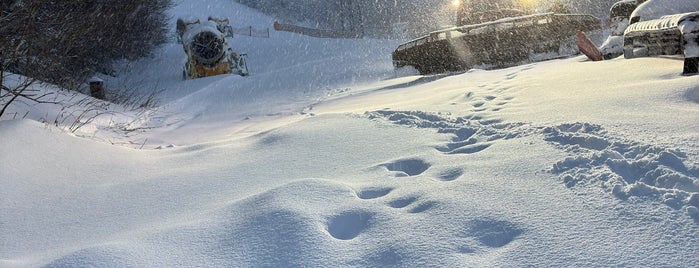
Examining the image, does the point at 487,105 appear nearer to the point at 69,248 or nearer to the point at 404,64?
the point at 69,248

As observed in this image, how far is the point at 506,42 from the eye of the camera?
11.7 m

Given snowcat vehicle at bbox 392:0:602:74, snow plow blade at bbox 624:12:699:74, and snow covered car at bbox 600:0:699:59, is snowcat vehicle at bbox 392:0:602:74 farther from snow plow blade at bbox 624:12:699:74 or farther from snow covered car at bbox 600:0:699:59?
snow plow blade at bbox 624:12:699:74

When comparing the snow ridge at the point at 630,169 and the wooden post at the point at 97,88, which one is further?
the wooden post at the point at 97,88

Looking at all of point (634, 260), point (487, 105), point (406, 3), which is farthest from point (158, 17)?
point (406, 3)

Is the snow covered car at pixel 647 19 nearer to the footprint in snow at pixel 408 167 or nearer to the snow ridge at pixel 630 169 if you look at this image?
the snow ridge at pixel 630 169

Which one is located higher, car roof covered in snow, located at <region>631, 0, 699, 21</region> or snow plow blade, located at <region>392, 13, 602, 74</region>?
car roof covered in snow, located at <region>631, 0, 699, 21</region>

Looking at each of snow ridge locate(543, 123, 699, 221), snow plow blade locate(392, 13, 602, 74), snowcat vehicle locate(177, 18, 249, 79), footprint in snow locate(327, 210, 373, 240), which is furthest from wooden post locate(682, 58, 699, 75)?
snowcat vehicle locate(177, 18, 249, 79)

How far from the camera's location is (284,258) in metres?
2.14

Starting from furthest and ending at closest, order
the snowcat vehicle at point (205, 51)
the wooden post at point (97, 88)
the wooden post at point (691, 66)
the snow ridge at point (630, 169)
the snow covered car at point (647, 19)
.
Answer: the snowcat vehicle at point (205, 51), the wooden post at point (97, 88), the snow covered car at point (647, 19), the wooden post at point (691, 66), the snow ridge at point (630, 169)

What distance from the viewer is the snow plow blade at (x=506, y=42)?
38.0ft

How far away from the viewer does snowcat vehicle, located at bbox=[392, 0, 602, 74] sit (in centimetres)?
1157

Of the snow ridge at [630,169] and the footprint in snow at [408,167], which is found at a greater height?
the snow ridge at [630,169]

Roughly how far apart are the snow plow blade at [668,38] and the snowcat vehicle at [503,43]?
16.6 ft

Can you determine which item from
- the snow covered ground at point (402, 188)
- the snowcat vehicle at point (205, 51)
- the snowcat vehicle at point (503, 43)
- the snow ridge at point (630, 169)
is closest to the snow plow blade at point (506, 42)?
the snowcat vehicle at point (503, 43)
